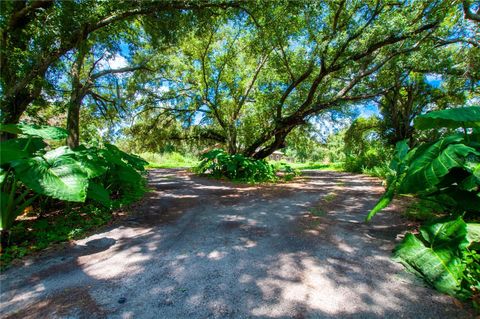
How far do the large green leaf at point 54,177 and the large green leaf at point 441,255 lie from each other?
3561 millimetres

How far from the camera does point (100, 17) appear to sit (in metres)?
5.45

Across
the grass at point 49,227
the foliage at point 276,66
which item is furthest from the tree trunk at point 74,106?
the grass at point 49,227

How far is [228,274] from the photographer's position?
95.7 inches

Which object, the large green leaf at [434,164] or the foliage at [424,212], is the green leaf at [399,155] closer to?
the large green leaf at [434,164]

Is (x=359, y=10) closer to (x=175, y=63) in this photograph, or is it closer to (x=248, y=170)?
(x=248, y=170)

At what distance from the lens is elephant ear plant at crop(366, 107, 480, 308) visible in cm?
Result: 208

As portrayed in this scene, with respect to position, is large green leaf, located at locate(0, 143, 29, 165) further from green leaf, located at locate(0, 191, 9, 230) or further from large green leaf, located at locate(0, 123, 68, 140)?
large green leaf, located at locate(0, 123, 68, 140)

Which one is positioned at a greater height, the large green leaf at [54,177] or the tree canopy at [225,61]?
the tree canopy at [225,61]

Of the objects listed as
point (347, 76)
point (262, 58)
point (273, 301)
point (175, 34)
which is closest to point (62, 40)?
point (175, 34)

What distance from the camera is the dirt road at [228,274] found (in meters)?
1.94

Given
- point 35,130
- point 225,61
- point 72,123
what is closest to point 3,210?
point 35,130

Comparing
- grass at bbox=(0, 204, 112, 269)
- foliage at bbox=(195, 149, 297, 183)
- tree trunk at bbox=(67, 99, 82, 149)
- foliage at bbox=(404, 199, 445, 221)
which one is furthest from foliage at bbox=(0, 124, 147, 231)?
Result: foliage at bbox=(195, 149, 297, 183)

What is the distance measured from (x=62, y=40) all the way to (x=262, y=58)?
8.33 m

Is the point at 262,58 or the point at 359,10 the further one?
the point at 262,58
